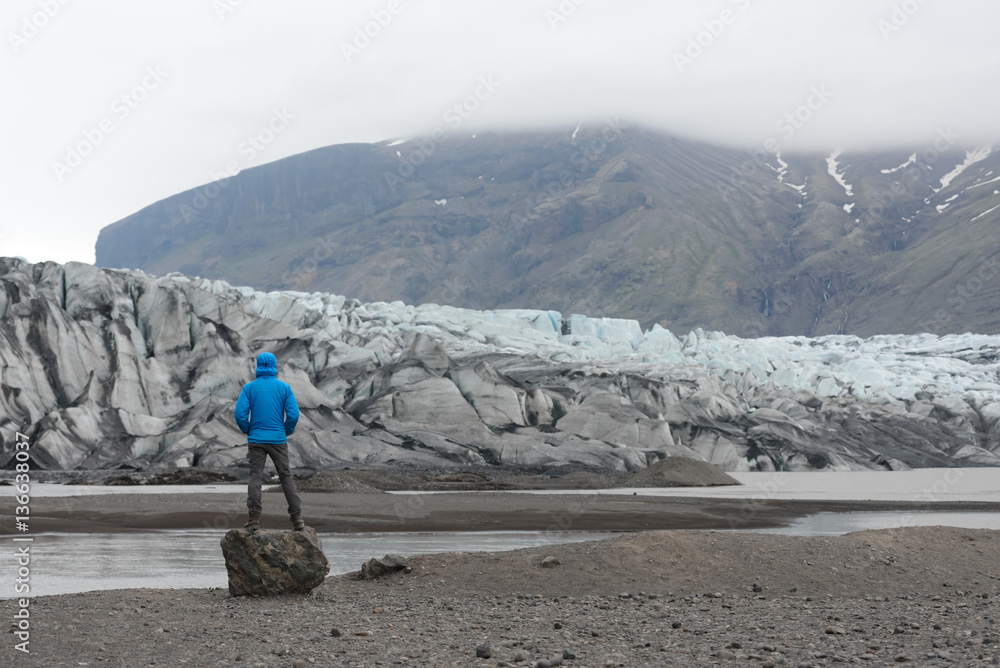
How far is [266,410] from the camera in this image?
31.0 ft

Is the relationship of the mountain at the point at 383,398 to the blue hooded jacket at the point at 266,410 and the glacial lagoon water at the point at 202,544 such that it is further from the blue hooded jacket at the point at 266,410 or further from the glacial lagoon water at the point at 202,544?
the blue hooded jacket at the point at 266,410

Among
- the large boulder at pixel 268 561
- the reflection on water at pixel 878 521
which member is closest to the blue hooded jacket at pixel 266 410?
the large boulder at pixel 268 561

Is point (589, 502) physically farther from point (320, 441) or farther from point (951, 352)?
point (951, 352)

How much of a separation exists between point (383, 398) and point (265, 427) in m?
36.5

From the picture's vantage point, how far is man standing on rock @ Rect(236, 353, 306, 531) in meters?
9.38

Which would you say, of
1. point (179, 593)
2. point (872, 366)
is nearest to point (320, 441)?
point (179, 593)

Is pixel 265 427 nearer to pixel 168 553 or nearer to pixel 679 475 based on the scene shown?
pixel 168 553

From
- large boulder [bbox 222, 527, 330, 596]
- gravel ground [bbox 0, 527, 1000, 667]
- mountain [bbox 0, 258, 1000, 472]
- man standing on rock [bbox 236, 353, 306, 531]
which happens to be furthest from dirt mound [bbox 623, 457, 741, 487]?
man standing on rock [bbox 236, 353, 306, 531]

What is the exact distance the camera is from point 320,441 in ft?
133

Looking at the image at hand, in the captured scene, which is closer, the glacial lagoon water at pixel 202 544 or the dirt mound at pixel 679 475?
the glacial lagoon water at pixel 202 544

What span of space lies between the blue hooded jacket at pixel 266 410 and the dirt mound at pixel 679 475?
29276 millimetres

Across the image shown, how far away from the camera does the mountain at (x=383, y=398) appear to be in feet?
130

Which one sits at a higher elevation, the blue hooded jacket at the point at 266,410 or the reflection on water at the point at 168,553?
the blue hooded jacket at the point at 266,410

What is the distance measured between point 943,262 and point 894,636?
201m
